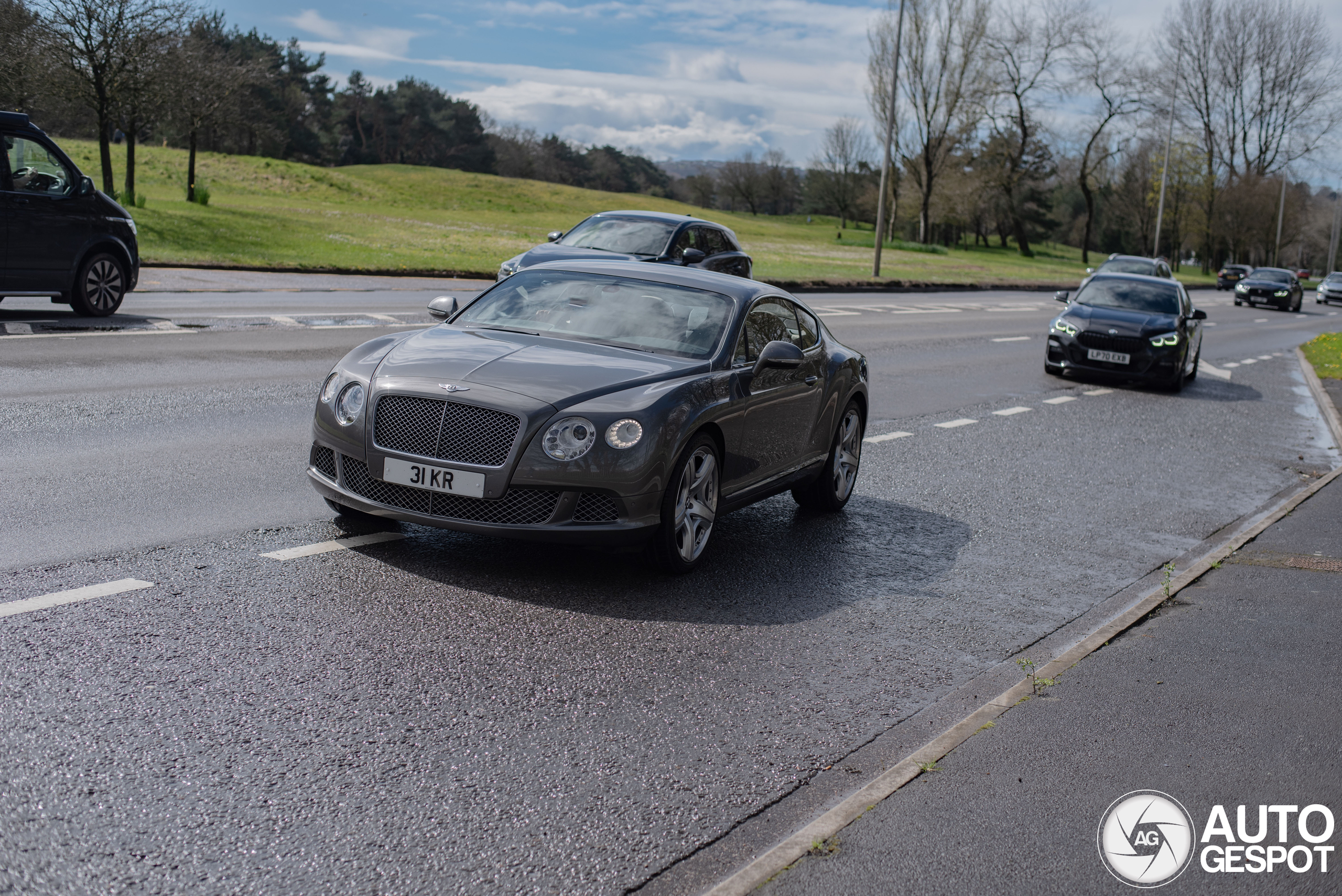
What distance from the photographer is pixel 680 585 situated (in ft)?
20.3

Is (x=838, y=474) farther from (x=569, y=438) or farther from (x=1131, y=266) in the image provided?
(x=1131, y=266)

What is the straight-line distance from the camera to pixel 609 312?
7066 millimetres

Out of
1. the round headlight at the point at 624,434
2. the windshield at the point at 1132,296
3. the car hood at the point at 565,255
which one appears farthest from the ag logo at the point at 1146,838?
the windshield at the point at 1132,296

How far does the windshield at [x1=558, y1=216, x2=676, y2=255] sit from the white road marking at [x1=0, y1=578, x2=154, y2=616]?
12.3 m

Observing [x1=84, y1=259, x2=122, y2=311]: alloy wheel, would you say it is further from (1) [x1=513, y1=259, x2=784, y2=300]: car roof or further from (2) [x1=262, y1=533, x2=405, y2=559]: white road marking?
(2) [x1=262, y1=533, x2=405, y2=559]: white road marking

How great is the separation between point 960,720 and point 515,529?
2180mm

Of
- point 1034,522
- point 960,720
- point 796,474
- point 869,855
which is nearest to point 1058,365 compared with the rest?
point 1034,522

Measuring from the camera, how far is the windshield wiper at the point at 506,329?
22.7 feet

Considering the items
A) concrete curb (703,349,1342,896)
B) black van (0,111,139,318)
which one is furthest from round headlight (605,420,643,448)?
black van (0,111,139,318)

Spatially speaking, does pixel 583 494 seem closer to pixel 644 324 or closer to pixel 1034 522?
A: pixel 644 324

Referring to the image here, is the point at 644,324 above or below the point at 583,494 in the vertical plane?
above

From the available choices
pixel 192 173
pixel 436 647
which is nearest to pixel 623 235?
pixel 436 647

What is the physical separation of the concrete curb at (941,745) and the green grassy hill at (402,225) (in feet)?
70.2

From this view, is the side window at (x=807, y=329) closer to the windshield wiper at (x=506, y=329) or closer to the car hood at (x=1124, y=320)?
the windshield wiper at (x=506, y=329)
